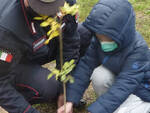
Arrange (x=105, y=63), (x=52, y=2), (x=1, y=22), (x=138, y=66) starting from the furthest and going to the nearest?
1. (x=105, y=63)
2. (x=138, y=66)
3. (x=1, y=22)
4. (x=52, y=2)

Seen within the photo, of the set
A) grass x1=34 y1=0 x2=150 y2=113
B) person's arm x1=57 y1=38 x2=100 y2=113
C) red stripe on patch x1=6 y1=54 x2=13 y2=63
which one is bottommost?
grass x1=34 y1=0 x2=150 y2=113

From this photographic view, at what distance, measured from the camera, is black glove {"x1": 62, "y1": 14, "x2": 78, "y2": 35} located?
6.17 ft

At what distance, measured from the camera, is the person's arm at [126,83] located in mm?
1638

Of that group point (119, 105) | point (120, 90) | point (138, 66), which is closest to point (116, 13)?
point (138, 66)

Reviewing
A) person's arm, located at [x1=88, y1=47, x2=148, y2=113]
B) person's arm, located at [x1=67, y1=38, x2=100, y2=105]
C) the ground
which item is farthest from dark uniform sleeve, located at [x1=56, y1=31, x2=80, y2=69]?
person's arm, located at [x1=88, y1=47, x2=148, y2=113]

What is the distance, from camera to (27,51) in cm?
174

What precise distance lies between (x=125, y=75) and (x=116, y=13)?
1.52ft

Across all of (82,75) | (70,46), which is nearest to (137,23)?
(70,46)

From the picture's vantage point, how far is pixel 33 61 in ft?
6.87

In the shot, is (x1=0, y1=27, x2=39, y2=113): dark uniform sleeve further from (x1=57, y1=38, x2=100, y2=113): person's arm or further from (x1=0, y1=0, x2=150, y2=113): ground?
(x1=0, y1=0, x2=150, y2=113): ground

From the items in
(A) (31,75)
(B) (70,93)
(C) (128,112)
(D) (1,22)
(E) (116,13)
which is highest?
(D) (1,22)

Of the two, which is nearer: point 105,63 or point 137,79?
point 137,79

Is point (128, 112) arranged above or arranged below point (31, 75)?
below

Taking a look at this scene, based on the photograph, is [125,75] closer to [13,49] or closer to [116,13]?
[116,13]
